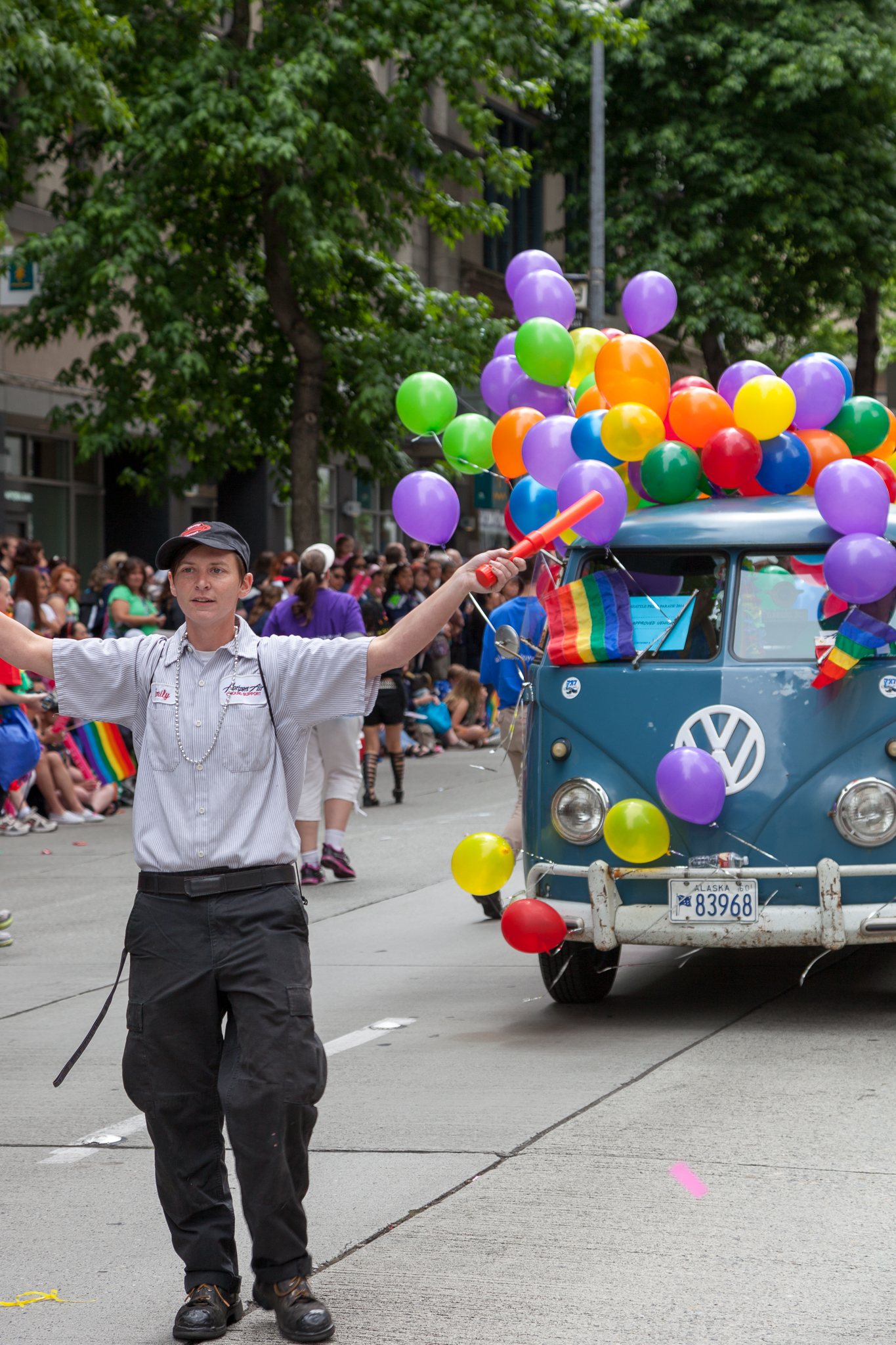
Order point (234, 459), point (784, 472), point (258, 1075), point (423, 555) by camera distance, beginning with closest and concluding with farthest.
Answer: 1. point (258, 1075)
2. point (784, 472)
3. point (234, 459)
4. point (423, 555)

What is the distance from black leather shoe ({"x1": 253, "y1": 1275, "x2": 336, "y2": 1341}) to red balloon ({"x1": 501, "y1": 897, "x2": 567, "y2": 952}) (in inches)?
119

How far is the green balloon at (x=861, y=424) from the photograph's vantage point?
800 centimetres

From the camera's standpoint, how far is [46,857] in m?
13.0

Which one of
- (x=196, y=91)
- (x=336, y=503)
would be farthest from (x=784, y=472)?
(x=336, y=503)

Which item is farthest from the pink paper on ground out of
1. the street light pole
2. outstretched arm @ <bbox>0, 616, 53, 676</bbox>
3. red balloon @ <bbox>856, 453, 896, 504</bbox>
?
the street light pole

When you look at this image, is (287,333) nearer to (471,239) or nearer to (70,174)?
(70,174)

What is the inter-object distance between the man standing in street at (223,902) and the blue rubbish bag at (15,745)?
5560mm

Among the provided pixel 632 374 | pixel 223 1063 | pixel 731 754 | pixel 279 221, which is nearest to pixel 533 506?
pixel 632 374

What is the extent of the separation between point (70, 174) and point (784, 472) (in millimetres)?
14780

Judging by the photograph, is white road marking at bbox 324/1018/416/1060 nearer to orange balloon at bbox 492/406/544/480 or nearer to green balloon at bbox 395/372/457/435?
orange balloon at bbox 492/406/544/480

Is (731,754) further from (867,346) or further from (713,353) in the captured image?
(867,346)

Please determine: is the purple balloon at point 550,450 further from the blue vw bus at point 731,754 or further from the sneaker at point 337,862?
the sneaker at point 337,862

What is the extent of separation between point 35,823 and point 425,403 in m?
7.08

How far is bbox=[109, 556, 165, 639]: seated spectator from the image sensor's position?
15.7m
